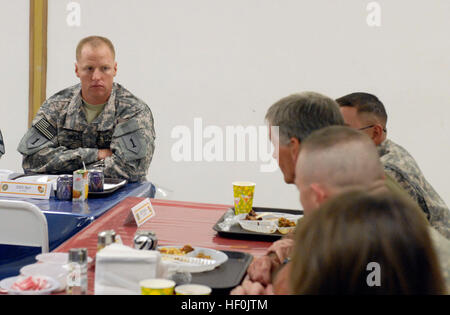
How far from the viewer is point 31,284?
1289mm

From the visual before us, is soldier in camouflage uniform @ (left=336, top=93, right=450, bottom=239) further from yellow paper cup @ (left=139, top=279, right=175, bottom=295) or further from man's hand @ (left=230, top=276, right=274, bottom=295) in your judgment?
yellow paper cup @ (left=139, top=279, right=175, bottom=295)

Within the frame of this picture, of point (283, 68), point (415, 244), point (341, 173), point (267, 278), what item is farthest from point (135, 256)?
point (283, 68)

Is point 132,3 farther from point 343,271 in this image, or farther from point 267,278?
point 343,271

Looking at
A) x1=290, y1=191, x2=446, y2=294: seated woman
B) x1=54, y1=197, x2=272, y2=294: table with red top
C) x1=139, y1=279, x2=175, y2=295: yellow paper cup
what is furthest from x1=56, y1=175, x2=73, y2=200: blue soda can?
x1=290, y1=191, x2=446, y2=294: seated woman

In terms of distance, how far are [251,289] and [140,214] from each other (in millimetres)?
855

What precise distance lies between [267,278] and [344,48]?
3.15 metres

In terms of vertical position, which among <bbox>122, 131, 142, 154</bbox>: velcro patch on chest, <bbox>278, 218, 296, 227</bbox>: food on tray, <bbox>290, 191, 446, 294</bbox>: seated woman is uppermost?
<bbox>122, 131, 142, 154</bbox>: velcro patch on chest

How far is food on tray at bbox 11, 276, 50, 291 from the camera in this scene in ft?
4.18

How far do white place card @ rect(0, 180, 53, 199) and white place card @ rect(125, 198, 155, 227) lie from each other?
555 mm

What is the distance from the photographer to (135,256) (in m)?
1.22

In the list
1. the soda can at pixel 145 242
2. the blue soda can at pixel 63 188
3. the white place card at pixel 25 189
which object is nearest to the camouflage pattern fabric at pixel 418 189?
the soda can at pixel 145 242

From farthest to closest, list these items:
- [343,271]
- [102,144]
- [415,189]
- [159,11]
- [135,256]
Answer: [159,11] → [102,144] → [415,189] → [135,256] → [343,271]

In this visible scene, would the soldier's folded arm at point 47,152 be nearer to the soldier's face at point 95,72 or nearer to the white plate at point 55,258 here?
the soldier's face at point 95,72

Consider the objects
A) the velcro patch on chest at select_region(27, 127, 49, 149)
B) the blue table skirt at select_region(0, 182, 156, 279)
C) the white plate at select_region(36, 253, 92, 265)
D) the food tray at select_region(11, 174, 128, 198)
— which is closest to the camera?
the white plate at select_region(36, 253, 92, 265)
